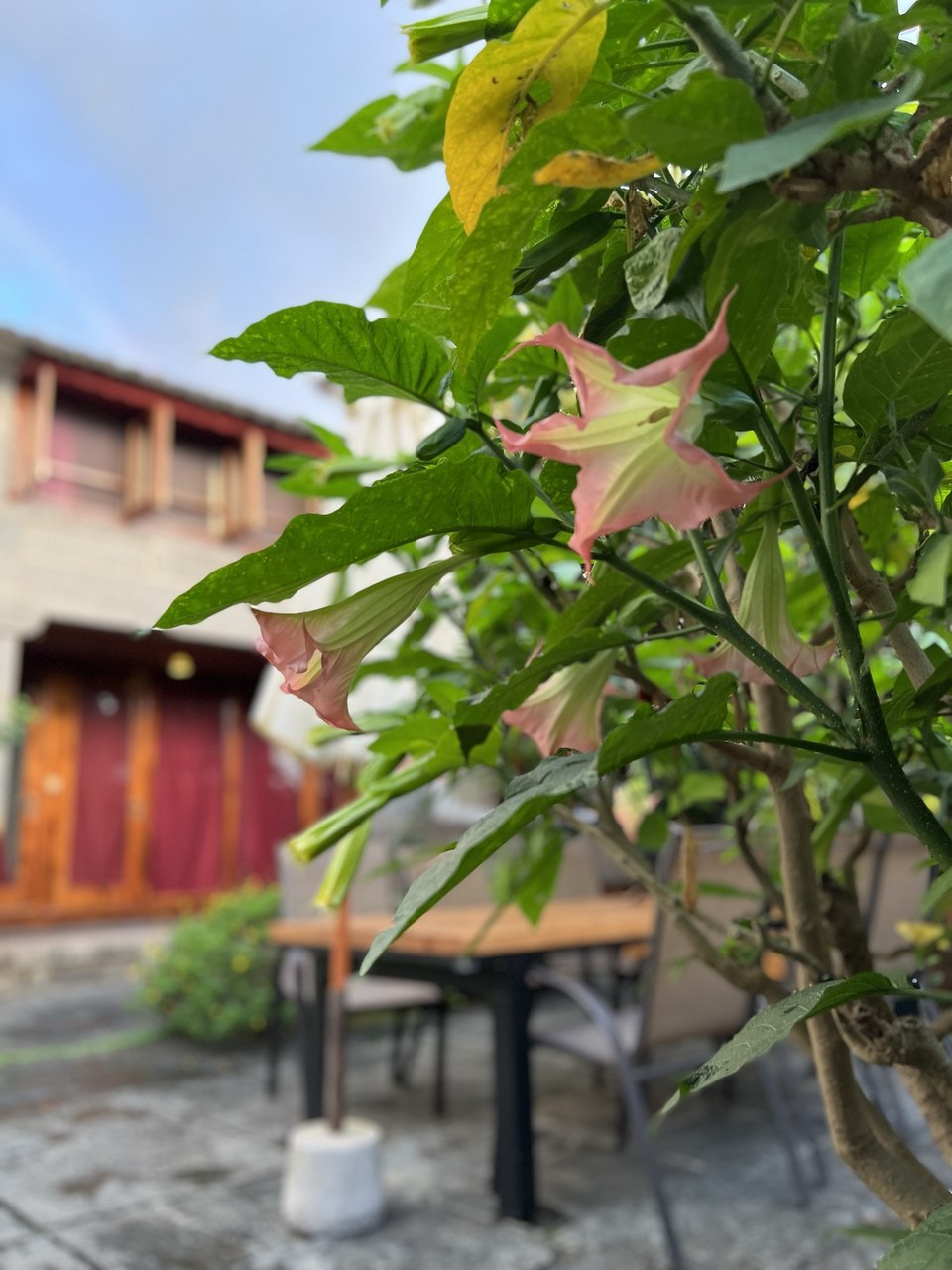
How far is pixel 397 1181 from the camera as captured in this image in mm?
2527

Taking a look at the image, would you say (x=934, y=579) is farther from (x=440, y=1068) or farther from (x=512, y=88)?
(x=440, y=1068)

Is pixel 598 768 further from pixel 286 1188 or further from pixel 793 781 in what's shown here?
pixel 286 1188

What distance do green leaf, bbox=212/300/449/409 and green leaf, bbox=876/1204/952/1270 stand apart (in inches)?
15.4

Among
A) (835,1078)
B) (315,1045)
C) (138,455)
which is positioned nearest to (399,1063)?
(315,1045)

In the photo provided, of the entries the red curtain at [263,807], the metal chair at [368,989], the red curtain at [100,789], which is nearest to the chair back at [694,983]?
the metal chair at [368,989]

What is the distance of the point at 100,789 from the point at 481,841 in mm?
8728

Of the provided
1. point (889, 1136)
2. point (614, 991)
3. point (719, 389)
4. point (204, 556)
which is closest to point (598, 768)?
point (719, 389)

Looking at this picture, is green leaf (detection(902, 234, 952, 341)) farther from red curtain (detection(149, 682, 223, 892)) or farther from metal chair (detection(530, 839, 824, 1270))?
red curtain (detection(149, 682, 223, 892))

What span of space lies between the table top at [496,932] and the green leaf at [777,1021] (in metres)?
1.67

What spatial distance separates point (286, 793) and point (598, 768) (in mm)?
9505

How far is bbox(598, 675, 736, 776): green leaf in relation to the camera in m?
0.39

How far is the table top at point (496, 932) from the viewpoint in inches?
91.4

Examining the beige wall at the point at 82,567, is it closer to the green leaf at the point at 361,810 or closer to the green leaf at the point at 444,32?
the green leaf at the point at 361,810

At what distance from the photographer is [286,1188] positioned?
2.24m
